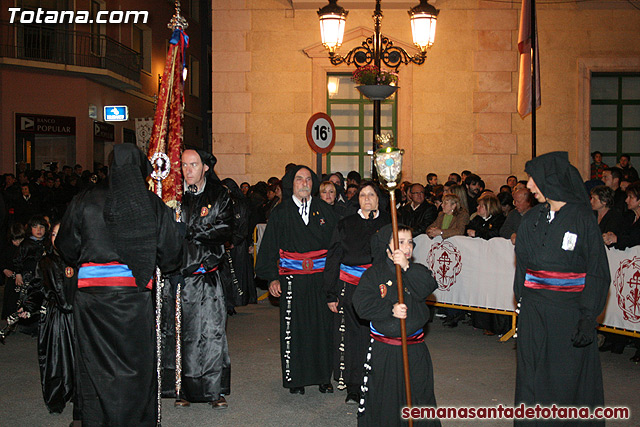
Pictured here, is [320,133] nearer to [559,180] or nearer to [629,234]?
[629,234]

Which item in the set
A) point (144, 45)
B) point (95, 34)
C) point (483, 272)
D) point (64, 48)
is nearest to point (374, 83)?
point (483, 272)

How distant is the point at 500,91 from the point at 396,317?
11.9 m

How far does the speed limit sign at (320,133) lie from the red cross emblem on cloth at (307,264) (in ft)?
8.84

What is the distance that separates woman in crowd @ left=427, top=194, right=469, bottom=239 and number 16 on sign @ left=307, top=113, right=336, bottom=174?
209 centimetres

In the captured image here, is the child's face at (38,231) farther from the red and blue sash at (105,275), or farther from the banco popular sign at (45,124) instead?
the banco popular sign at (45,124)

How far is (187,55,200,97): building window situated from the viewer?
4053cm

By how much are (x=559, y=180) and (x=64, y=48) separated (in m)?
26.5

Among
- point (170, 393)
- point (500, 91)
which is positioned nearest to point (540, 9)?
point (500, 91)

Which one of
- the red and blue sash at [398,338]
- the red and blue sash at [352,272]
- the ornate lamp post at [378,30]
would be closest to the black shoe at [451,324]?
the ornate lamp post at [378,30]

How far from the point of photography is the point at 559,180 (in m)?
5.28

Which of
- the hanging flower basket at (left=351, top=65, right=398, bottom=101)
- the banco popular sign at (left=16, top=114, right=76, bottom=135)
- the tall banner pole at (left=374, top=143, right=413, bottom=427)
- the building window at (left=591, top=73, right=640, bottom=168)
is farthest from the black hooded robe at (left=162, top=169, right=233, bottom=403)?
the banco popular sign at (left=16, top=114, right=76, bottom=135)

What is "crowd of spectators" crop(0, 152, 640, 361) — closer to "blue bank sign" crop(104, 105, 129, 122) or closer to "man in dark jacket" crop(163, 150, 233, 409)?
"man in dark jacket" crop(163, 150, 233, 409)

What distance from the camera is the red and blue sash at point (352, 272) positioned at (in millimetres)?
7008

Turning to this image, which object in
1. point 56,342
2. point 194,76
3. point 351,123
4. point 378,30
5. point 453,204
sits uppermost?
point 194,76
